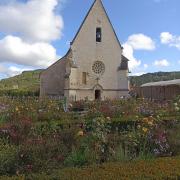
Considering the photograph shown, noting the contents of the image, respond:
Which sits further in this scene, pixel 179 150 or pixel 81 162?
pixel 179 150

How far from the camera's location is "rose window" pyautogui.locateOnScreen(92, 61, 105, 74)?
4107 centimetres

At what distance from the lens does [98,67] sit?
41.3 meters

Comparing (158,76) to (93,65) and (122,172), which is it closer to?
(93,65)

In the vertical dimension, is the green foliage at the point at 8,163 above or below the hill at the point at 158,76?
below

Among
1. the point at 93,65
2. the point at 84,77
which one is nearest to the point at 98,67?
the point at 93,65

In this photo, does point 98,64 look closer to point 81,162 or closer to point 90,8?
Answer: point 90,8

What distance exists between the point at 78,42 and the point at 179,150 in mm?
34168

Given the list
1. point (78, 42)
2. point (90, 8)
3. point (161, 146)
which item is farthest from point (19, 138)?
point (90, 8)

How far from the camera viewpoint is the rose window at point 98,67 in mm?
41072

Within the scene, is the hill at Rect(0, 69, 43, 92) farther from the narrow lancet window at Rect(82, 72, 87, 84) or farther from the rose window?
the rose window

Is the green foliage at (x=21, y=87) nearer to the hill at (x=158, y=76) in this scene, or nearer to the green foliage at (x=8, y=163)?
the hill at (x=158, y=76)

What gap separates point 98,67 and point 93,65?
0.67 meters

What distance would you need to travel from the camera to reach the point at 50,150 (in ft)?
20.1

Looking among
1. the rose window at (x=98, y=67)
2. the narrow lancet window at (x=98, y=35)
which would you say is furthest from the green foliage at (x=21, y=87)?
the narrow lancet window at (x=98, y=35)
